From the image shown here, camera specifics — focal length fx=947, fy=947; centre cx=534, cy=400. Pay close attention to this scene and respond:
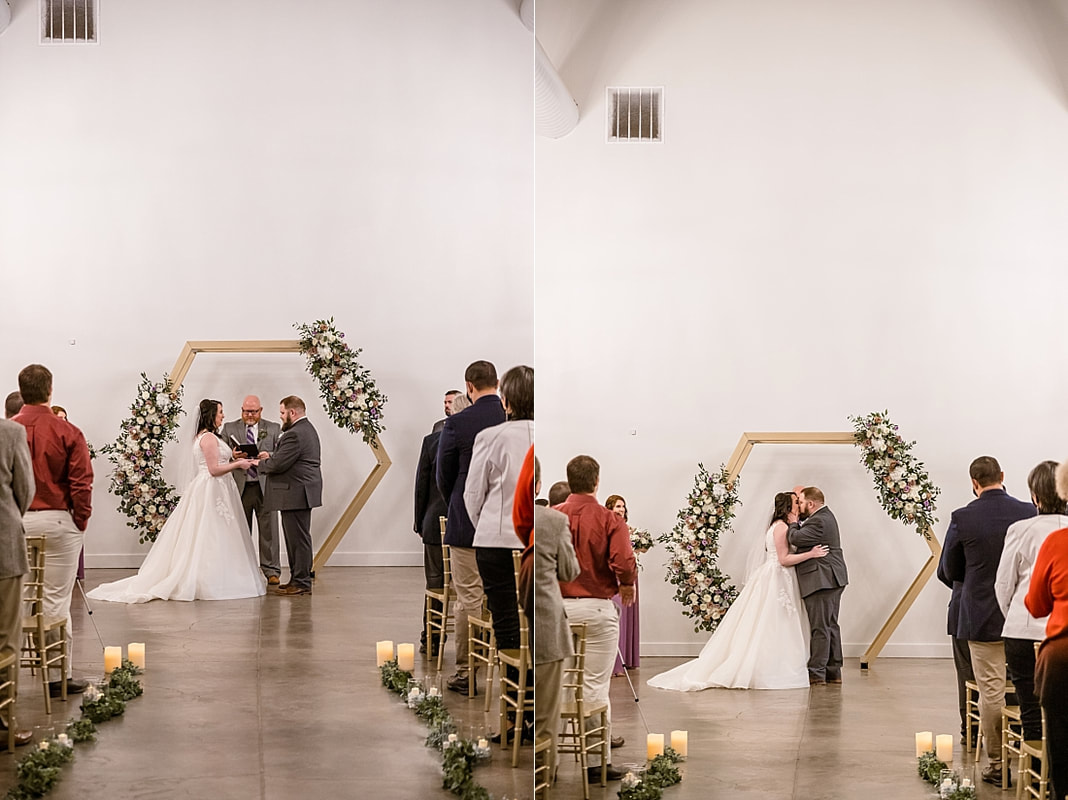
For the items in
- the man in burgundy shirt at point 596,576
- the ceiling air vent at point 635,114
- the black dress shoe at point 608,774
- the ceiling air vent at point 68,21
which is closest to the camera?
the ceiling air vent at point 68,21

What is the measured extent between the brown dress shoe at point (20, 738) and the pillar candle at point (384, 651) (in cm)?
76

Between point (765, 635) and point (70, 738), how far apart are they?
187 cm

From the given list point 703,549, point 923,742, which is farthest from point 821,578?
point 923,742

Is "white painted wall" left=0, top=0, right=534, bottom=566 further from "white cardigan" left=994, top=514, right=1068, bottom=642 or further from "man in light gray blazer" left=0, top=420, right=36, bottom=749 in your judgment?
"white cardigan" left=994, top=514, right=1068, bottom=642

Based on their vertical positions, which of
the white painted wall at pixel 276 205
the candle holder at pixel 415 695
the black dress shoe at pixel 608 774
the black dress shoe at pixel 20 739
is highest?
the white painted wall at pixel 276 205

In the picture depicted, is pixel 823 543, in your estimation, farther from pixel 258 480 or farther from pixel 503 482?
pixel 258 480

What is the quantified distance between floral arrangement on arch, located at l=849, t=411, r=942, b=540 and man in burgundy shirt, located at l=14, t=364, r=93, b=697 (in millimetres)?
2162

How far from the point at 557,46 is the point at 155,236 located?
141 centimetres

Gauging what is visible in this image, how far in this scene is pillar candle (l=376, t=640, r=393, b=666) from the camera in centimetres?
213

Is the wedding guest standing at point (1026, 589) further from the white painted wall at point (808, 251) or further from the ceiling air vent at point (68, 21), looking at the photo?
the ceiling air vent at point (68, 21)

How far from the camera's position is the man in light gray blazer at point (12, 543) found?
2.04 m

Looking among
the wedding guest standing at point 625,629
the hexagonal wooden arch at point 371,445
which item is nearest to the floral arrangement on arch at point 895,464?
the wedding guest standing at point 625,629

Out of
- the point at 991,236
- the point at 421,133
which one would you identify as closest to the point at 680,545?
the point at 991,236

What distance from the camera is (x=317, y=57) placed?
7.14 ft
